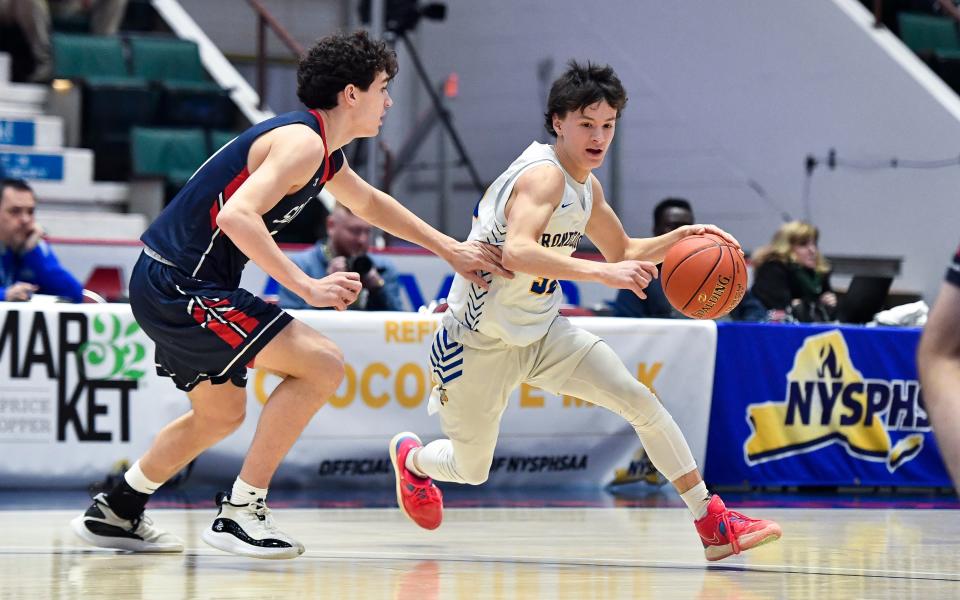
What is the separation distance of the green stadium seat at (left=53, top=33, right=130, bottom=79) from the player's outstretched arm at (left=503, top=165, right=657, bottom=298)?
8894mm

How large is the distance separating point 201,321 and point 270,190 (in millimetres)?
477

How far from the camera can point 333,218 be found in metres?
8.15

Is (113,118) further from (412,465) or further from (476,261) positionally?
(476,261)

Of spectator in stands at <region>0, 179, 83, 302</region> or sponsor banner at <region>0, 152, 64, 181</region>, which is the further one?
sponsor banner at <region>0, 152, 64, 181</region>

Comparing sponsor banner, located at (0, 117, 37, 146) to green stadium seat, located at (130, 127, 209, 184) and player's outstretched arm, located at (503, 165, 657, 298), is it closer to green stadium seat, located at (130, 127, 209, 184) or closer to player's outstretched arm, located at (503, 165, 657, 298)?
green stadium seat, located at (130, 127, 209, 184)

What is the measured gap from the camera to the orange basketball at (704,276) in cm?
480

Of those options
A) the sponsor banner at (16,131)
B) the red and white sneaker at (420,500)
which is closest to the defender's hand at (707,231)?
the red and white sneaker at (420,500)

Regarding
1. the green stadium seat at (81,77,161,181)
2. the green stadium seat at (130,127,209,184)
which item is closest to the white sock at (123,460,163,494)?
the green stadium seat at (130,127,209,184)

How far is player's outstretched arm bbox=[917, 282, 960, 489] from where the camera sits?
2.27 meters

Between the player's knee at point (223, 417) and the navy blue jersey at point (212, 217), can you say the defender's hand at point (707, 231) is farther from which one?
the player's knee at point (223, 417)

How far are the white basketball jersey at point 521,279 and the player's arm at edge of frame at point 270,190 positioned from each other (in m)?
0.77

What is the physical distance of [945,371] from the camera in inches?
90.5

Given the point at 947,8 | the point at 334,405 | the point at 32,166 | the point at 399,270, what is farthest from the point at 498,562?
the point at 947,8

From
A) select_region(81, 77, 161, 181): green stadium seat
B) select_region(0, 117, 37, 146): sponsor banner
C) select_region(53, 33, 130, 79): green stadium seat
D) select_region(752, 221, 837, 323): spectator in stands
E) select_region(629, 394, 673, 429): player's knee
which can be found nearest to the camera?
select_region(629, 394, 673, 429): player's knee
